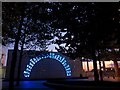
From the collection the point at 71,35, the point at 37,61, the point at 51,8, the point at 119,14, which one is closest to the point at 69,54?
the point at 71,35

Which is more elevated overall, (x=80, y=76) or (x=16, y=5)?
(x=16, y=5)

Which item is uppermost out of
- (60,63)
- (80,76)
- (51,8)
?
(51,8)

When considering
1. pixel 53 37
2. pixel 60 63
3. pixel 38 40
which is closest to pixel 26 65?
pixel 60 63

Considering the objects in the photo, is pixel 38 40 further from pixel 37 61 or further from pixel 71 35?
pixel 37 61

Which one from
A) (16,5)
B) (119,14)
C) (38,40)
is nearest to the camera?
(119,14)

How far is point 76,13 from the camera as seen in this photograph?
572 inches

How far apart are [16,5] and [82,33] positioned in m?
5.20

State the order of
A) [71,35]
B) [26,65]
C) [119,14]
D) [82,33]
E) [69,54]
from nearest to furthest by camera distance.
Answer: [119,14]
[82,33]
[71,35]
[69,54]
[26,65]

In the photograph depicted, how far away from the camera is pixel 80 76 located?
4156 centimetres

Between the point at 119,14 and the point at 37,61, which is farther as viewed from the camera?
the point at 37,61

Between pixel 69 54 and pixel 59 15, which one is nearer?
pixel 59 15

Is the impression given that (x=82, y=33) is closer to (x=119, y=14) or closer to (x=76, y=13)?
(x=76, y=13)

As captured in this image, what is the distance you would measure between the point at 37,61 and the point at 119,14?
1135 inches

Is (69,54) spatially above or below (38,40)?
below
